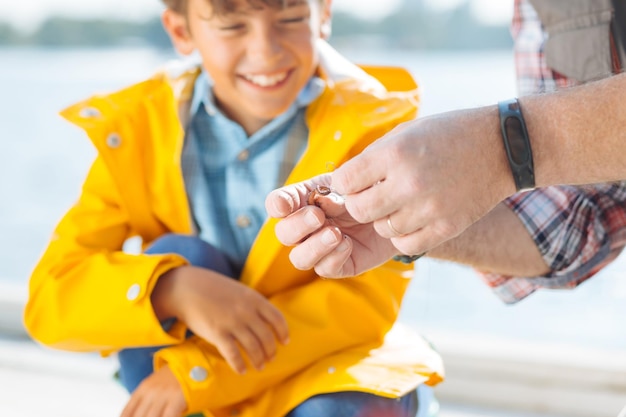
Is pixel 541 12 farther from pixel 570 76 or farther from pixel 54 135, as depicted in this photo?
pixel 54 135

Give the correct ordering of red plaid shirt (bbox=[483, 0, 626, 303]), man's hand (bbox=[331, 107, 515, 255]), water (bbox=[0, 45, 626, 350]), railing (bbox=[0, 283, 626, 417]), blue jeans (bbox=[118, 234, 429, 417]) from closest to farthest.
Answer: man's hand (bbox=[331, 107, 515, 255]) → blue jeans (bbox=[118, 234, 429, 417]) → red plaid shirt (bbox=[483, 0, 626, 303]) → railing (bbox=[0, 283, 626, 417]) → water (bbox=[0, 45, 626, 350])

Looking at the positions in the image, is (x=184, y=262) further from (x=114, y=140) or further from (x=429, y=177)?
(x=429, y=177)

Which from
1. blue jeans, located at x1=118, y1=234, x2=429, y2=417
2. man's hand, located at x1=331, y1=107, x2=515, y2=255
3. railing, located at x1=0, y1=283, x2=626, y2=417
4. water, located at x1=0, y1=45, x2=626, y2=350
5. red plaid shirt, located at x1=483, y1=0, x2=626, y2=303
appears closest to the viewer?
man's hand, located at x1=331, y1=107, x2=515, y2=255

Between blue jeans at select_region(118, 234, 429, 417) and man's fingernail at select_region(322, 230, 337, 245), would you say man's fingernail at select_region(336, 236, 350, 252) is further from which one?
blue jeans at select_region(118, 234, 429, 417)

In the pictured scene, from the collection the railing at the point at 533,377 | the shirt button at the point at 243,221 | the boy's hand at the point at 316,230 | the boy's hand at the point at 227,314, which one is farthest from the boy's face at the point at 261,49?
the railing at the point at 533,377

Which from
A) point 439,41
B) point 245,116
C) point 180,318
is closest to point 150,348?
point 180,318

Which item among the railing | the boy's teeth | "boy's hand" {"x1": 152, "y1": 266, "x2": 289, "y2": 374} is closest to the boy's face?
the boy's teeth
